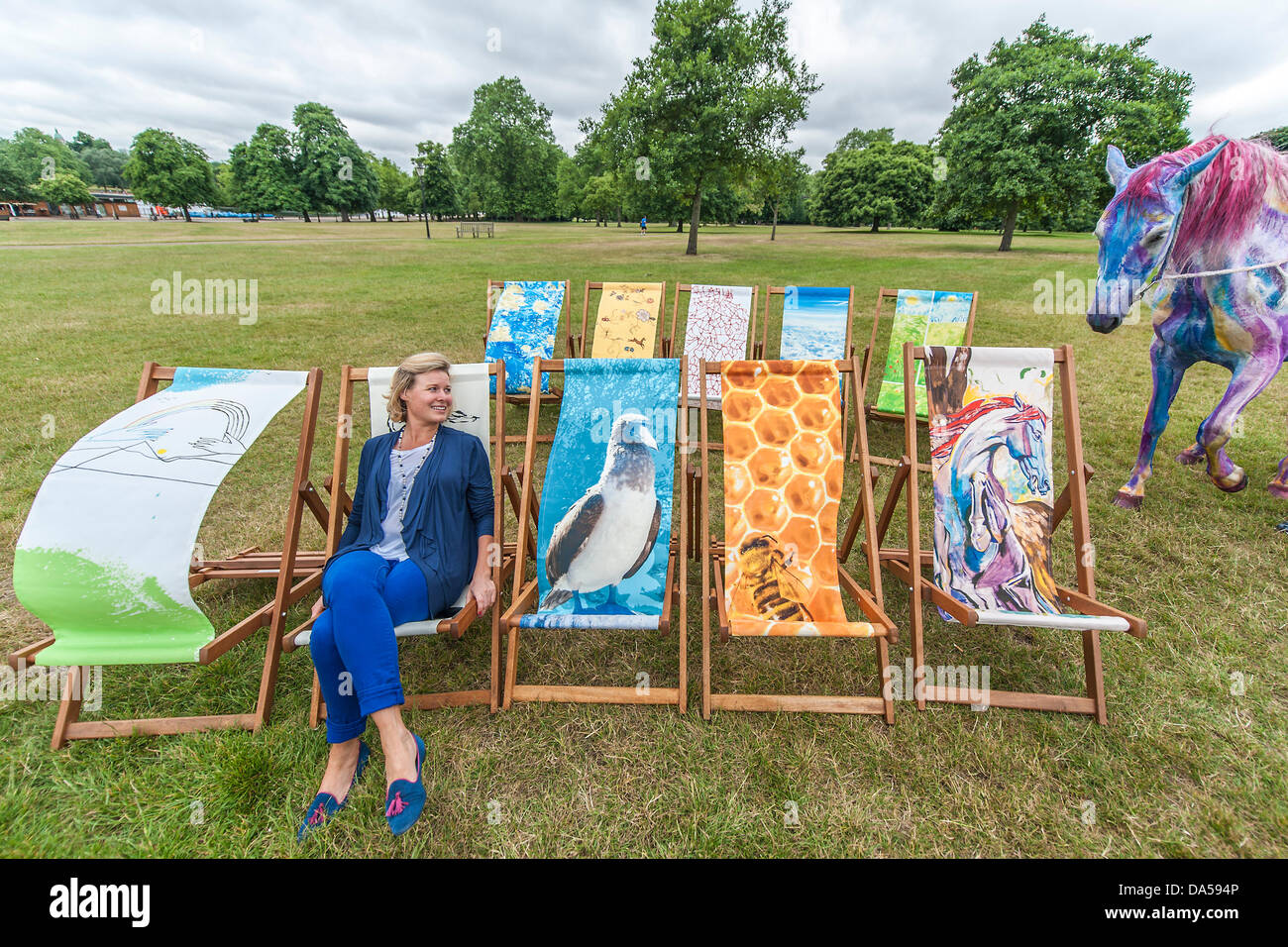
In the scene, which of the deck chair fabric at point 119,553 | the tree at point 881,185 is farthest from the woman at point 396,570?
the tree at point 881,185

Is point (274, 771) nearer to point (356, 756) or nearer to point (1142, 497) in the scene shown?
point (356, 756)

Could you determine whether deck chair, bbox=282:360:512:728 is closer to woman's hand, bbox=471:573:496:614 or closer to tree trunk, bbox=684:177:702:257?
woman's hand, bbox=471:573:496:614

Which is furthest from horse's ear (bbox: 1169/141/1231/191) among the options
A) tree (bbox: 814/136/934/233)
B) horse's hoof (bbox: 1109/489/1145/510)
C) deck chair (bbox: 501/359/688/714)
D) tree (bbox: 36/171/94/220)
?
tree (bbox: 36/171/94/220)

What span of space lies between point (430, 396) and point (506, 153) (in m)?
44.2

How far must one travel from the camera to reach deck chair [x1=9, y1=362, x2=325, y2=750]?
1959 mm

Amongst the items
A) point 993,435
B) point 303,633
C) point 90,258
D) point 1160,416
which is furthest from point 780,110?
point 90,258

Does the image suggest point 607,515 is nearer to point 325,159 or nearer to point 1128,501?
point 1128,501

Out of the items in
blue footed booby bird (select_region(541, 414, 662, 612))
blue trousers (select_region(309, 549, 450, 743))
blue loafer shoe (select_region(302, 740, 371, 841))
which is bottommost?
blue loafer shoe (select_region(302, 740, 371, 841))

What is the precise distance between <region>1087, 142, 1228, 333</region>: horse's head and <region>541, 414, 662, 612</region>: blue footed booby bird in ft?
8.87

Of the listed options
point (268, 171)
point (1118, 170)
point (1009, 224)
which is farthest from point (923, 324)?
point (268, 171)

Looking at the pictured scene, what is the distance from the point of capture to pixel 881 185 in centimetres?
3497

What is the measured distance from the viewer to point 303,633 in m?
1.99
